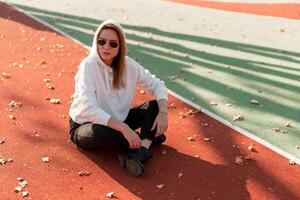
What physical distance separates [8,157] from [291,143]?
315cm

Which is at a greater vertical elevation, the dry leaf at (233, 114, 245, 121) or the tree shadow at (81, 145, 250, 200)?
the dry leaf at (233, 114, 245, 121)

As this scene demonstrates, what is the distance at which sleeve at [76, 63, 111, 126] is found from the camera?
461 centimetres

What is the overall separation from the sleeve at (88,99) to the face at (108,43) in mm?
216

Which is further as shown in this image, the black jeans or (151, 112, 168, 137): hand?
(151, 112, 168, 137): hand

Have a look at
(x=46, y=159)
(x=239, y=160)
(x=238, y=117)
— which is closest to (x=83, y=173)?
(x=46, y=159)

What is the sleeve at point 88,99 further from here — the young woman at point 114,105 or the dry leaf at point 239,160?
the dry leaf at point 239,160

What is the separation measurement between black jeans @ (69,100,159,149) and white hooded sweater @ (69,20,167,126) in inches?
3.1

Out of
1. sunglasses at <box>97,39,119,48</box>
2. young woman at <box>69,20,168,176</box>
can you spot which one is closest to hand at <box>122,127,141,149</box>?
young woman at <box>69,20,168,176</box>

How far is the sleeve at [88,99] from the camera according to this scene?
4.61m

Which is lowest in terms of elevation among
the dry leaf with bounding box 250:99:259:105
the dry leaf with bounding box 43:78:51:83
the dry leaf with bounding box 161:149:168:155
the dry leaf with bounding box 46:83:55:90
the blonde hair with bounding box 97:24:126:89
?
the dry leaf with bounding box 161:149:168:155

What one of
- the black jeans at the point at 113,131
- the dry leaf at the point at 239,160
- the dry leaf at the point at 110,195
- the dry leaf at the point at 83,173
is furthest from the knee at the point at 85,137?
the dry leaf at the point at 239,160

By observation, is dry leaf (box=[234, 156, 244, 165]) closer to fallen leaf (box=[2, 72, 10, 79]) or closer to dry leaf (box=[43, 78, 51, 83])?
dry leaf (box=[43, 78, 51, 83])

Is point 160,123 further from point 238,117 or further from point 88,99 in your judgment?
point 238,117

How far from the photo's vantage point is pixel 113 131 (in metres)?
4.64
